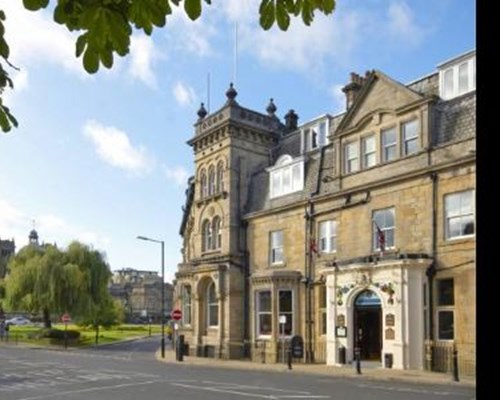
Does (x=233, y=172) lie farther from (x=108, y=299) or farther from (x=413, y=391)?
(x=108, y=299)

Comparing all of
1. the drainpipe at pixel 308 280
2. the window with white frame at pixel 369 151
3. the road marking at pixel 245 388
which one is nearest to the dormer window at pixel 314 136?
the drainpipe at pixel 308 280

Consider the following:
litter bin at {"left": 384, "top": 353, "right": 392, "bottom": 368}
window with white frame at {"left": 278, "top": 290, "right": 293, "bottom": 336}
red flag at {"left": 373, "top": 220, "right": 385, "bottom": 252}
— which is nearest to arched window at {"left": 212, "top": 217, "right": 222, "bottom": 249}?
window with white frame at {"left": 278, "top": 290, "right": 293, "bottom": 336}

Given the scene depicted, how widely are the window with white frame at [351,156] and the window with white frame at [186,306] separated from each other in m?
14.8

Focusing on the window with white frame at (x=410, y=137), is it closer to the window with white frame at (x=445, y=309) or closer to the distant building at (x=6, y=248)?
the window with white frame at (x=445, y=309)

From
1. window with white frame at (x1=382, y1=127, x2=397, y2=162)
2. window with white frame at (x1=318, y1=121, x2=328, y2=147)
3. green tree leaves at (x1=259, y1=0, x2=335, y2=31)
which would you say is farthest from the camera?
window with white frame at (x1=318, y1=121, x2=328, y2=147)

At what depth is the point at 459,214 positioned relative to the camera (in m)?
26.0

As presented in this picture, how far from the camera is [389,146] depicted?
2958 cm

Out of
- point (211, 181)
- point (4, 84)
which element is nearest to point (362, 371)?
point (211, 181)

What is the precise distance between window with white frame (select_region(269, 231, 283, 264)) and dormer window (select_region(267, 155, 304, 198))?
2.12 meters

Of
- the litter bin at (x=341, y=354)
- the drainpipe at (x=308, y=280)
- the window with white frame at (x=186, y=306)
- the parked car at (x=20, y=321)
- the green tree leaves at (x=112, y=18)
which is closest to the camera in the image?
the green tree leaves at (x=112, y=18)

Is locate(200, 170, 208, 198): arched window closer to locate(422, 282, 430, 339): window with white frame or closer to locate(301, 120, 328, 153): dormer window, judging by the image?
locate(301, 120, 328, 153): dormer window

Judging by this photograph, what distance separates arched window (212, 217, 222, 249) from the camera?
39.0m

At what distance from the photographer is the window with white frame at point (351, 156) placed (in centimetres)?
3117

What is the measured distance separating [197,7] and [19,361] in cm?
3306
